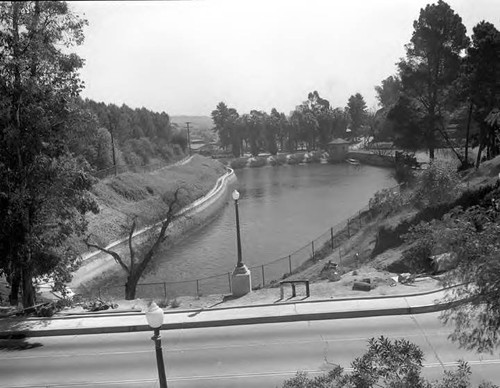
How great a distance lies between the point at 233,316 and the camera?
16688 mm

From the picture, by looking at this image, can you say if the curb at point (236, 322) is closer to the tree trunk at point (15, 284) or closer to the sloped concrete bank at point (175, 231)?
the tree trunk at point (15, 284)

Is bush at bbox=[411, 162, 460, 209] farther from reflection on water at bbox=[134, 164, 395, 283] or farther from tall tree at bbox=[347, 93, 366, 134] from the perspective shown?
tall tree at bbox=[347, 93, 366, 134]

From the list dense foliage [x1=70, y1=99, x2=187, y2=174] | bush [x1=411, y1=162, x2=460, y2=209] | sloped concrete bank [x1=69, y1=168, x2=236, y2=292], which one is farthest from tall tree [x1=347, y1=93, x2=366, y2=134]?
bush [x1=411, y1=162, x2=460, y2=209]

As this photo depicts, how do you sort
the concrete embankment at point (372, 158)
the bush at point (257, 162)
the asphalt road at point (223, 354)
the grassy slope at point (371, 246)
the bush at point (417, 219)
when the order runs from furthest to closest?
the bush at point (257, 162)
the concrete embankment at point (372, 158)
the bush at point (417, 219)
the grassy slope at point (371, 246)
the asphalt road at point (223, 354)

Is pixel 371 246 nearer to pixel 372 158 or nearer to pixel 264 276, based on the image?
pixel 264 276

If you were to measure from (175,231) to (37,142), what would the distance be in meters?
33.0

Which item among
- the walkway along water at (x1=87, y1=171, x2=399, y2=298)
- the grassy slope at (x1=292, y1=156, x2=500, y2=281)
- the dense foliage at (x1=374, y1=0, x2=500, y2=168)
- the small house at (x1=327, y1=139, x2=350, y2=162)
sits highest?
the dense foliage at (x1=374, y1=0, x2=500, y2=168)

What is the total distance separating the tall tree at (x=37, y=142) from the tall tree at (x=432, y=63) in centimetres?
2813

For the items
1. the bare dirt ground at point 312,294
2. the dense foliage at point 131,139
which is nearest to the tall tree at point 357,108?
the dense foliage at point 131,139

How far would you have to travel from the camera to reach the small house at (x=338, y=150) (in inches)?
4882

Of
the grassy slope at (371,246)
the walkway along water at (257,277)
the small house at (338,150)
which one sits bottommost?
the walkway along water at (257,277)

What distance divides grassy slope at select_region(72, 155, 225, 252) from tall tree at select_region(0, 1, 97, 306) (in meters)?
14.9

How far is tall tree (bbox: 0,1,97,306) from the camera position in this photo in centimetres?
1614

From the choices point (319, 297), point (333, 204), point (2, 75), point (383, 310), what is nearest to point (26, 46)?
point (2, 75)
